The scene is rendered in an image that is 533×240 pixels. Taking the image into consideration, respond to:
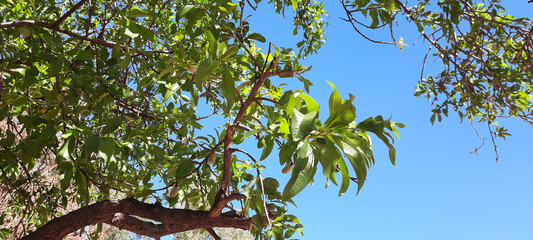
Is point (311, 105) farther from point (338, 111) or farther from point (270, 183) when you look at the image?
point (270, 183)

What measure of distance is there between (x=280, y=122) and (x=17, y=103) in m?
1.24

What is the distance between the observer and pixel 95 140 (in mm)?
1585

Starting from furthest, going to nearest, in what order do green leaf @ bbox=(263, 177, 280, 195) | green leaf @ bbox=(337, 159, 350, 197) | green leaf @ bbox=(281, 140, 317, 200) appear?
green leaf @ bbox=(263, 177, 280, 195), green leaf @ bbox=(337, 159, 350, 197), green leaf @ bbox=(281, 140, 317, 200)

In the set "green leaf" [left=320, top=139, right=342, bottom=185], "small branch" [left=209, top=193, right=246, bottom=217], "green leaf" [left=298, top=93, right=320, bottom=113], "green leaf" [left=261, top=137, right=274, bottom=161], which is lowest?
"green leaf" [left=320, top=139, right=342, bottom=185]

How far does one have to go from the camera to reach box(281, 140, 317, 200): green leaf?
3.44ft

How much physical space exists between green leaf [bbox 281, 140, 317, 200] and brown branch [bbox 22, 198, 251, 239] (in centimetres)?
137

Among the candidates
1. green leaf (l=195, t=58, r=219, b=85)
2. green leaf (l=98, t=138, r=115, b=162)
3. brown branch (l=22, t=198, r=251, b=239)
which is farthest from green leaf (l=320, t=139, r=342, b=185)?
brown branch (l=22, t=198, r=251, b=239)

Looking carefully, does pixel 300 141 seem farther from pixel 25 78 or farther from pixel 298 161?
pixel 25 78

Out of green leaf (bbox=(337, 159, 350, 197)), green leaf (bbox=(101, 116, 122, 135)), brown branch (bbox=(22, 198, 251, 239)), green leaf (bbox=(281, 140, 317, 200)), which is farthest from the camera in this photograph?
brown branch (bbox=(22, 198, 251, 239))

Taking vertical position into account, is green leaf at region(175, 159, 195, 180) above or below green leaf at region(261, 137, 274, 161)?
above

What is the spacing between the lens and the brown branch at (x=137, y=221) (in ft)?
7.92

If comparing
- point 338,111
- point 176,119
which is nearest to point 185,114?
point 176,119

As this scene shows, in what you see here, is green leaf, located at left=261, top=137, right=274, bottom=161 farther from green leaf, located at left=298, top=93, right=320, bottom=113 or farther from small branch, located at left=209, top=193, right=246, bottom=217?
small branch, located at left=209, top=193, right=246, bottom=217

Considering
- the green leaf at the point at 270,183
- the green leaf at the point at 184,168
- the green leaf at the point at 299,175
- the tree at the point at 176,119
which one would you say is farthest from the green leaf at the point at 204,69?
the green leaf at the point at 270,183
